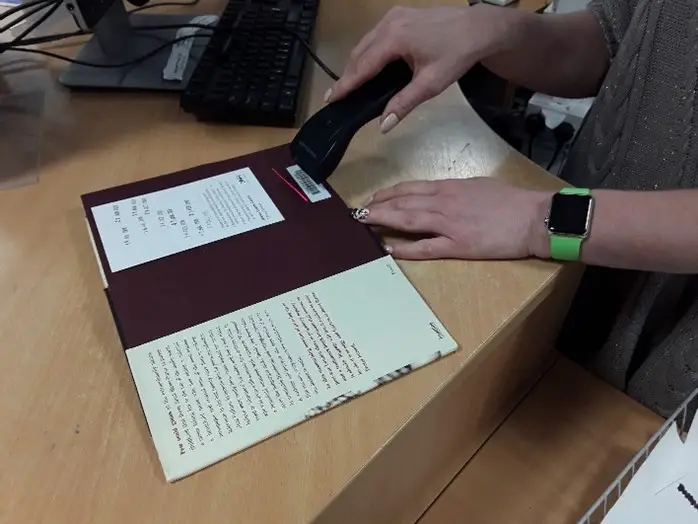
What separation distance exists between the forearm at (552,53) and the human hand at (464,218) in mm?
222

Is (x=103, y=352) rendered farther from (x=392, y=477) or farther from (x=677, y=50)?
(x=677, y=50)

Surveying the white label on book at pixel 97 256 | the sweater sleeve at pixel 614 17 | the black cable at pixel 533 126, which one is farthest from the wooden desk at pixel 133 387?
the black cable at pixel 533 126

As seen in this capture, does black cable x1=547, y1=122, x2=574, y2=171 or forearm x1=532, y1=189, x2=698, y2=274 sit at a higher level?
forearm x1=532, y1=189, x2=698, y2=274

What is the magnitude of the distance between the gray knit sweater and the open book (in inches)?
14.6

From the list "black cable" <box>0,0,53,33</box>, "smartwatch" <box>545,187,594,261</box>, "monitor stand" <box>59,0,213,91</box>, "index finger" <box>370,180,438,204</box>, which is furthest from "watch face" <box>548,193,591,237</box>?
"black cable" <box>0,0,53,33</box>

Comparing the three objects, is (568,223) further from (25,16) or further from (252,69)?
(25,16)

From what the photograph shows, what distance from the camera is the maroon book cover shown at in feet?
1.64

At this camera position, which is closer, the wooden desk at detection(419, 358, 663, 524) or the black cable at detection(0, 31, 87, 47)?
the wooden desk at detection(419, 358, 663, 524)

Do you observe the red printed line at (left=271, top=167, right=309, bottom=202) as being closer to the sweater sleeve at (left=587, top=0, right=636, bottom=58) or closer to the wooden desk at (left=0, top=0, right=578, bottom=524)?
the wooden desk at (left=0, top=0, right=578, bottom=524)

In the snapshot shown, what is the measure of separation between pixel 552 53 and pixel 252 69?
1.28ft

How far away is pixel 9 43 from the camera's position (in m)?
0.79

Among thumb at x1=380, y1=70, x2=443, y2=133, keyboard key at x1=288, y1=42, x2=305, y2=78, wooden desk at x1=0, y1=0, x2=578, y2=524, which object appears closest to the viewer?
wooden desk at x1=0, y1=0, x2=578, y2=524

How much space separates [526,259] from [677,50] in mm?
307

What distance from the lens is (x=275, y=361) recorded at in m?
0.47
